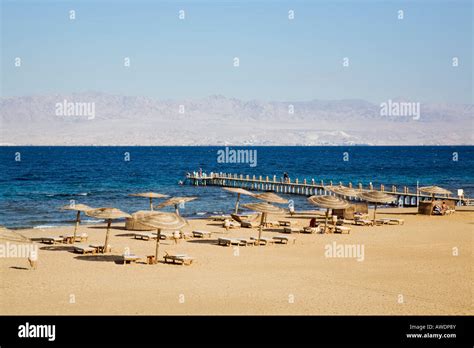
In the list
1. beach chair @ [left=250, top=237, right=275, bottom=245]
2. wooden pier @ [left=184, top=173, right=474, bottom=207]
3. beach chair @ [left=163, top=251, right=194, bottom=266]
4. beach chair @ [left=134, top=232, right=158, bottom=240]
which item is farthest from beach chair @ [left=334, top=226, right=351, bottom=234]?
wooden pier @ [left=184, top=173, right=474, bottom=207]

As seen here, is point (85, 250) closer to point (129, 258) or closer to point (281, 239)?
point (129, 258)

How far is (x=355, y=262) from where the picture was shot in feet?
77.0

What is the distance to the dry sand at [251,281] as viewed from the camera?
652 inches

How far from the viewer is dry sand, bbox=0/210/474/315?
1656cm

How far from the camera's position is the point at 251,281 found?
19891mm

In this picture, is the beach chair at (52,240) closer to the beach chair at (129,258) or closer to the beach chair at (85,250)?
the beach chair at (85,250)

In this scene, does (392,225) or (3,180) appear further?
(3,180)

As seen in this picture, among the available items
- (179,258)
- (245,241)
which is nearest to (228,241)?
(245,241)

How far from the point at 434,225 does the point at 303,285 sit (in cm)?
1861

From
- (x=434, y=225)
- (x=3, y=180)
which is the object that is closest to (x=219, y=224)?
(x=434, y=225)

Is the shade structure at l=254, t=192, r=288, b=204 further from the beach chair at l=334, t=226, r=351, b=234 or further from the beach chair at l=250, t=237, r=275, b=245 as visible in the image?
the beach chair at l=250, t=237, r=275, b=245

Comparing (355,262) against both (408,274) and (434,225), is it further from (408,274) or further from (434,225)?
(434,225)

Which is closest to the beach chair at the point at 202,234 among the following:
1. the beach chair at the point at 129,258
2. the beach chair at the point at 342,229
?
the beach chair at the point at 342,229
